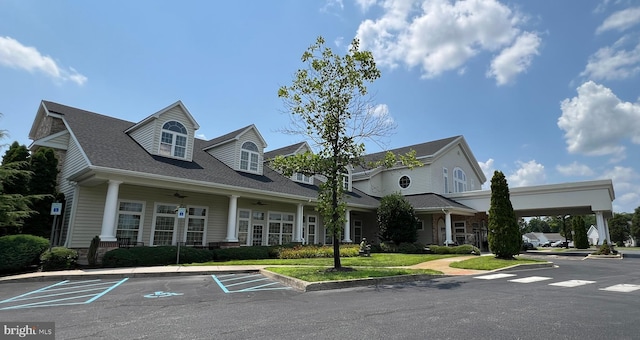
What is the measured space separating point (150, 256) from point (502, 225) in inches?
652

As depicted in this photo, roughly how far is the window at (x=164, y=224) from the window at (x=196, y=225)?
0.74 m

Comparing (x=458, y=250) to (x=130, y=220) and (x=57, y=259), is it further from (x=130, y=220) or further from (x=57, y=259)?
(x=57, y=259)

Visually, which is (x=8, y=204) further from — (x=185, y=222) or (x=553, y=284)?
(x=553, y=284)

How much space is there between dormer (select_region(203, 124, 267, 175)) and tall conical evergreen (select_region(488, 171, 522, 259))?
1399 cm

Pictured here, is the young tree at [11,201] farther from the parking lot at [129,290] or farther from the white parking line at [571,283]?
the white parking line at [571,283]

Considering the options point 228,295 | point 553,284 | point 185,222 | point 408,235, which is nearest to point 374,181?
point 408,235

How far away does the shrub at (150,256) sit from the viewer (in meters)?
12.7

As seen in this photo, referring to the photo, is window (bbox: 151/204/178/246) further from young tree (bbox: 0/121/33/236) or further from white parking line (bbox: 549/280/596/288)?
white parking line (bbox: 549/280/596/288)

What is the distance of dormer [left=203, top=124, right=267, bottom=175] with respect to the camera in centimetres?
2128

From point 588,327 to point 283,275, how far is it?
7477 mm

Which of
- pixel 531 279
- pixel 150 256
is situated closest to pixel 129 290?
pixel 150 256

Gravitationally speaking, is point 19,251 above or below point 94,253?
above

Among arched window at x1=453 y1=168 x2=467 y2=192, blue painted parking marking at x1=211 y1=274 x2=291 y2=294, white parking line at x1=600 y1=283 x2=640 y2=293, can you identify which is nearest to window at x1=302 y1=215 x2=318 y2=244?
blue painted parking marking at x1=211 y1=274 x2=291 y2=294

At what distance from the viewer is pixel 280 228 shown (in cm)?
2233
